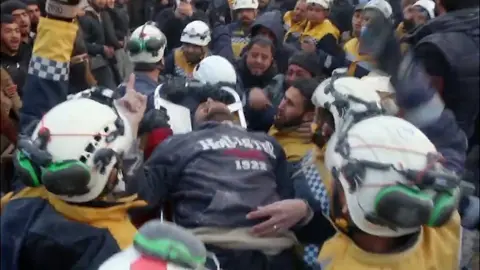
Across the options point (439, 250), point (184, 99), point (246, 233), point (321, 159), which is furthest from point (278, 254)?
point (184, 99)

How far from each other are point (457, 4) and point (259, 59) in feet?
9.46

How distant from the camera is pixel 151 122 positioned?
12.1ft

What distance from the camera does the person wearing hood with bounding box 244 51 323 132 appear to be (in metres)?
4.92

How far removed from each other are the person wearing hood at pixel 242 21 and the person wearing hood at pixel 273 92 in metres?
2.14

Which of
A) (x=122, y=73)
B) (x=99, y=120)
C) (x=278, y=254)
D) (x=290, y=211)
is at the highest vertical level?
(x=99, y=120)

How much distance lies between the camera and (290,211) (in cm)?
315

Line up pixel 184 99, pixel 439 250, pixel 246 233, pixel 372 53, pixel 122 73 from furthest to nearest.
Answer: pixel 122 73 < pixel 184 99 < pixel 246 233 < pixel 372 53 < pixel 439 250

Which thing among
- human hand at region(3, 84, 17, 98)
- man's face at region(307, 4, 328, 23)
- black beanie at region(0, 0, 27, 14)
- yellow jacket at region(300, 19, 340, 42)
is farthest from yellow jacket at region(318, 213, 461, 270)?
man's face at region(307, 4, 328, 23)

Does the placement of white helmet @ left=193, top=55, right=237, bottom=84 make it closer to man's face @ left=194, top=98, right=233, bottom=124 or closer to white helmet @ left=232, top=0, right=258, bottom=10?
man's face @ left=194, top=98, right=233, bottom=124

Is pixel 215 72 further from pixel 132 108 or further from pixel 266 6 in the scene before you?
pixel 266 6

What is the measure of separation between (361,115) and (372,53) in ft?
0.92

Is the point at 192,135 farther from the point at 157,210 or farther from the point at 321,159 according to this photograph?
the point at 321,159

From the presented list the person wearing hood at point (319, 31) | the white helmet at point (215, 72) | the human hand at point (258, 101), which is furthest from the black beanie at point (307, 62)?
the person wearing hood at point (319, 31)

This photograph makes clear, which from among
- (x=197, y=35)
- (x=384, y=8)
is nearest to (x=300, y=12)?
(x=197, y=35)
